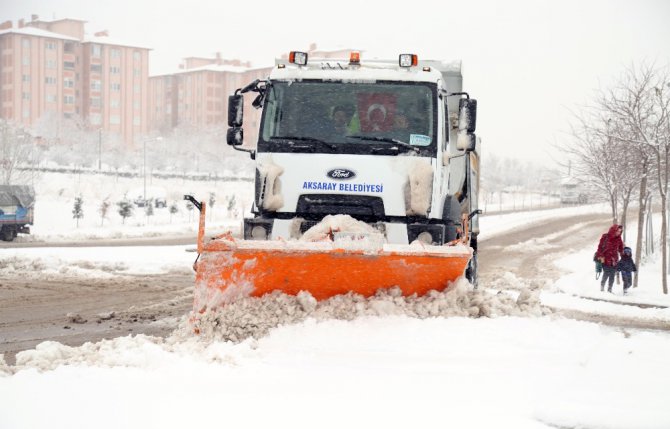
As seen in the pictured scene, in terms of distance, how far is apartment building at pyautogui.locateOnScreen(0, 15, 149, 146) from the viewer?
304ft

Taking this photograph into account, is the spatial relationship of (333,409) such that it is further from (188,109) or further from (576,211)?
(188,109)

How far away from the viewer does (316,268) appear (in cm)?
691

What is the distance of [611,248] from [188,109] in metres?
106

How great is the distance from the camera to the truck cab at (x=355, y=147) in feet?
24.2

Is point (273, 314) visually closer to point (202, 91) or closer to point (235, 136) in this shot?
point (235, 136)

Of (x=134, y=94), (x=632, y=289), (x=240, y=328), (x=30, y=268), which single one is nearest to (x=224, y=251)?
(x=240, y=328)

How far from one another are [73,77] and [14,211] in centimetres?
7459

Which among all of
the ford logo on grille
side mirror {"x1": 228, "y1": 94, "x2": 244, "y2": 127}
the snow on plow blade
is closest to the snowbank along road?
the snow on plow blade

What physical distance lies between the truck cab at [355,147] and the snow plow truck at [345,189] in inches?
0.4

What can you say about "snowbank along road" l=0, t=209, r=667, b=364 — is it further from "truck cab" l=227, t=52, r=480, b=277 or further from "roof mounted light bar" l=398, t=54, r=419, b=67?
"roof mounted light bar" l=398, t=54, r=419, b=67

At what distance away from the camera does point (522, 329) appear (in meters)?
7.00

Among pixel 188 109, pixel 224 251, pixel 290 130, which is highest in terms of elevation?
pixel 188 109

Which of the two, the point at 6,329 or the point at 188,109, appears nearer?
the point at 6,329

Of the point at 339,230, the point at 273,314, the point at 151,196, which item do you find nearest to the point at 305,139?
the point at 339,230
